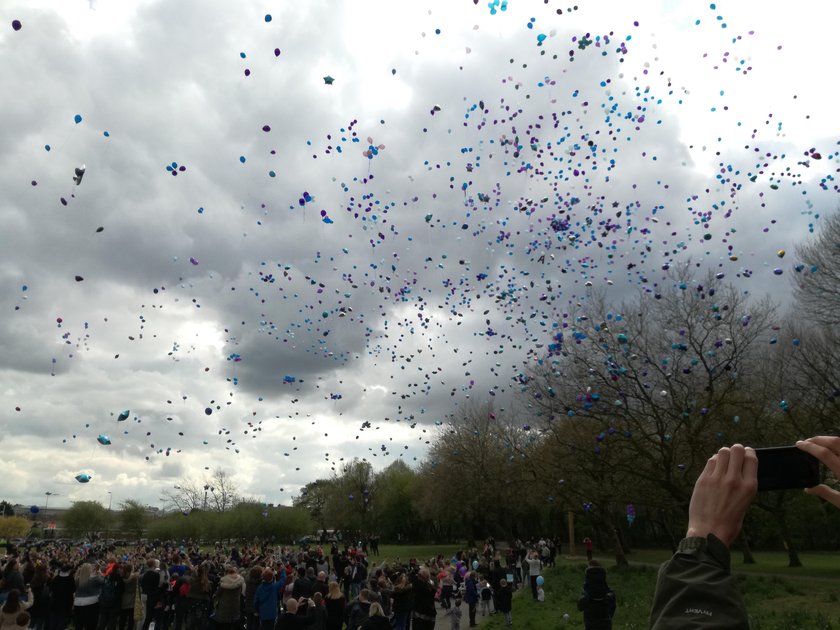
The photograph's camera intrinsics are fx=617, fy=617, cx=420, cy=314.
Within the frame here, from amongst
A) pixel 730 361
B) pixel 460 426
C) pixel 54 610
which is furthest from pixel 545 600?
pixel 460 426

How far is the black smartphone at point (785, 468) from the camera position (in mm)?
1574

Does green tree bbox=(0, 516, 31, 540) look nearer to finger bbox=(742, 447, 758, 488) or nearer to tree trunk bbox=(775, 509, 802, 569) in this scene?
tree trunk bbox=(775, 509, 802, 569)

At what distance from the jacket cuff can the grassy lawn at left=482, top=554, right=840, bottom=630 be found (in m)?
15.1

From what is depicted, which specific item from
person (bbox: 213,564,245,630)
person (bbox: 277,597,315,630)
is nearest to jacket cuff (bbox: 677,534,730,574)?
person (bbox: 277,597,315,630)

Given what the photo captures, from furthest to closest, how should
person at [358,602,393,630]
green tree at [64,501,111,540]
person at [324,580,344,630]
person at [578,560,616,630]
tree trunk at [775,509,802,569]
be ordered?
green tree at [64,501,111,540] < tree trunk at [775,509,802,569] < person at [324,580,344,630] < person at [358,602,393,630] < person at [578,560,616,630]

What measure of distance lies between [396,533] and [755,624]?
227 ft

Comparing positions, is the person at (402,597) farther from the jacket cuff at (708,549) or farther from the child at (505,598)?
the jacket cuff at (708,549)

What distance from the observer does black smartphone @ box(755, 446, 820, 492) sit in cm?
157

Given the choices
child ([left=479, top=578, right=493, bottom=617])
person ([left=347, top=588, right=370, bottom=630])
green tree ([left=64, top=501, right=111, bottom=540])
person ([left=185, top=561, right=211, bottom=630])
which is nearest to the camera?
person ([left=347, top=588, right=370, bottom=630])

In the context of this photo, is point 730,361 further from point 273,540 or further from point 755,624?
point 273,540

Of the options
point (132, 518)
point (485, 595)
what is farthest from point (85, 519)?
point (485, 595)

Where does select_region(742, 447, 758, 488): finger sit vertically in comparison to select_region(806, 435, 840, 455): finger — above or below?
below

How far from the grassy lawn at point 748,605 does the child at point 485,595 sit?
894mm

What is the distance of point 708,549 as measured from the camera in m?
1.44
